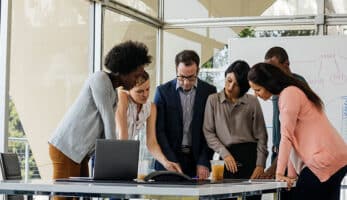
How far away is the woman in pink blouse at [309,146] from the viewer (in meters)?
3.21

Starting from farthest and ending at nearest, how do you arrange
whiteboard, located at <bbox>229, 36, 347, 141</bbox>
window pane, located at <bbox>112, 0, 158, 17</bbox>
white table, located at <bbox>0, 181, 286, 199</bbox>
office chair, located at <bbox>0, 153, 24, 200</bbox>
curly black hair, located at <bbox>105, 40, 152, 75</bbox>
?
window pane, located at <bbox>112, 0, 158, 17</bbox>, whiteboard, located at <bbox>229, 36, 347, 141</bbox>, curly black hair, located at <bbox>105, 40, 152, 75</bbox>, office chair, located at <bbox>0, 153, 24, 200</bbox>, white table, located at <bbox>0, 181, 286, 199</bbox>

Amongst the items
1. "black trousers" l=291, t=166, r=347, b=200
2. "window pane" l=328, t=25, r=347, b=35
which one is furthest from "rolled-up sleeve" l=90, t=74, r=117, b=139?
"window pane" l=328, t=25, r=347, b=35

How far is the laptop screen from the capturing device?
267cm

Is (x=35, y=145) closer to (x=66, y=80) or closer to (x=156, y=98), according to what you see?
(x=66, y=80)

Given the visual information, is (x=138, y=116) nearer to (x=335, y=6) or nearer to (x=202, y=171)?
(x=202, y=171)

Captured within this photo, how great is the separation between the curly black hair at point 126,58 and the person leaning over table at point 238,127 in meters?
0.85

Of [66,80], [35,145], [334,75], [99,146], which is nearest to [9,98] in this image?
[35,145]

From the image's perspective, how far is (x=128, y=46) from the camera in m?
3.36

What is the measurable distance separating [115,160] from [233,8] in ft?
16.6

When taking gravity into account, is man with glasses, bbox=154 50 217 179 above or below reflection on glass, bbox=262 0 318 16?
below

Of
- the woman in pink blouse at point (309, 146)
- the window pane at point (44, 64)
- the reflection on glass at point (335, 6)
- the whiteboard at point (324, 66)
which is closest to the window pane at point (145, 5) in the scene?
the window pane at point (44, 64)

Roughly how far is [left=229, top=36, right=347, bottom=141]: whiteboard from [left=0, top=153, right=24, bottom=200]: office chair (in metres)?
3.87

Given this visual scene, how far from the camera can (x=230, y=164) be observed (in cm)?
394

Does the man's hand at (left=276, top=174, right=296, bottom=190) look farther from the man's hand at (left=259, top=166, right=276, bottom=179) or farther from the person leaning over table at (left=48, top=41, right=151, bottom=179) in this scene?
the person leaning over table at (left=48, top=41, right=151, bottom=179)
